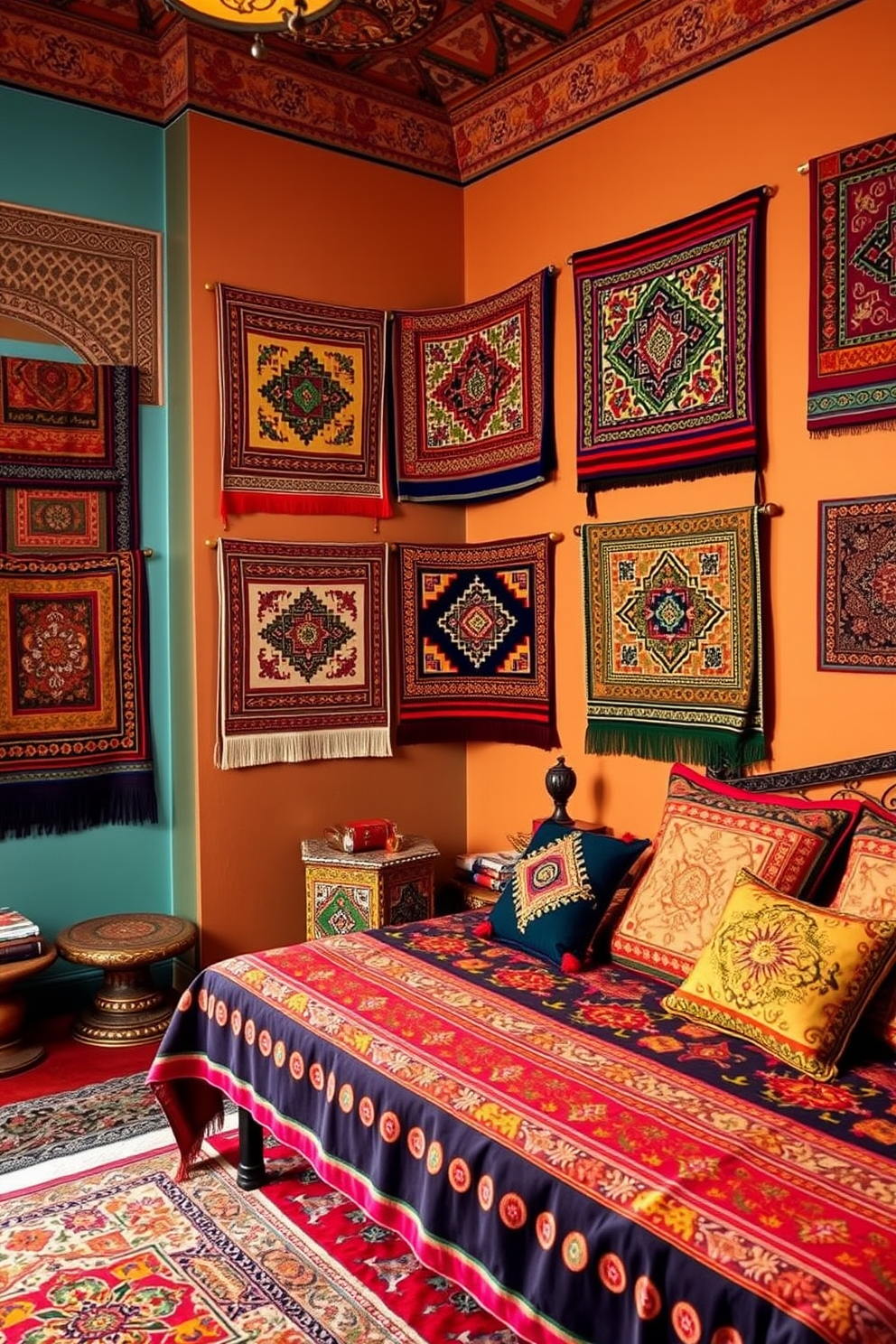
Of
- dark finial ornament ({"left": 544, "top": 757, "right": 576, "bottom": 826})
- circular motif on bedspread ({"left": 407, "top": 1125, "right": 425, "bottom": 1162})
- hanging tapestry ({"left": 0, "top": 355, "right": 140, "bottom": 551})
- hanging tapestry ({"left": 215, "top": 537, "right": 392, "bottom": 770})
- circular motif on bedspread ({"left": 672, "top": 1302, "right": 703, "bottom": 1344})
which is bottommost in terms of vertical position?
circular motif on bedspread ({"left": 672, "top": 1302, "right": 703, "bottom": 1344})

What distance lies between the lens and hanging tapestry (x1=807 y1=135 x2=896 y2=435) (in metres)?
2.96

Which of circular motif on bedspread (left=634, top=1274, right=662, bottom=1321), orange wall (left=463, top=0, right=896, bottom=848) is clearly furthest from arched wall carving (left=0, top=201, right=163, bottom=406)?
circular motif on bedspread (left=634, top=1274, right=662, bottom=1321)

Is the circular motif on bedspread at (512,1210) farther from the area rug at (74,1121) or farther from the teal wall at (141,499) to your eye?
the teal wall at (141,499)

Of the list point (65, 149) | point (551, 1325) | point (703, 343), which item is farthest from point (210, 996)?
point (65, 149)

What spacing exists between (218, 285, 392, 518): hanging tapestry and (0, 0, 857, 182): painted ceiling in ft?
2.20

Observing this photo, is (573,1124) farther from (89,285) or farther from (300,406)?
(89,285)

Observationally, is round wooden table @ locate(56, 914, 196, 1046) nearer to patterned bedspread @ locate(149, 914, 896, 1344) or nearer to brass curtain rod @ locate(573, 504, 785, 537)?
patterned bedspread @ locate(149, 914, 896, 1344)

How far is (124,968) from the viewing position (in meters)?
3.71

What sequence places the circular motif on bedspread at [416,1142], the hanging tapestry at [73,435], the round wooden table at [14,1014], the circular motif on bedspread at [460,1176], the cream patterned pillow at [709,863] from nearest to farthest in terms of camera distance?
the circular motif on bedspread at [460,1176], the circular motif on bedspread at [416,1142], the cream patterned pillow at [709,863], the round wooden table at [14,1014], the hanging tapestry at [73,435]

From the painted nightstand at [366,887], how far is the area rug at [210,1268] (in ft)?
3.66

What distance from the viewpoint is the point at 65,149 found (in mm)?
3926

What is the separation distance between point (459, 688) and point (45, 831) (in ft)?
5.28

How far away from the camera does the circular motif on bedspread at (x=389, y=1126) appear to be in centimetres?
220

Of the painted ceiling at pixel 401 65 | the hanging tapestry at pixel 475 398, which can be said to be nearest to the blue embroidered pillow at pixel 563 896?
the hanging tapestry at pixel 475 398
